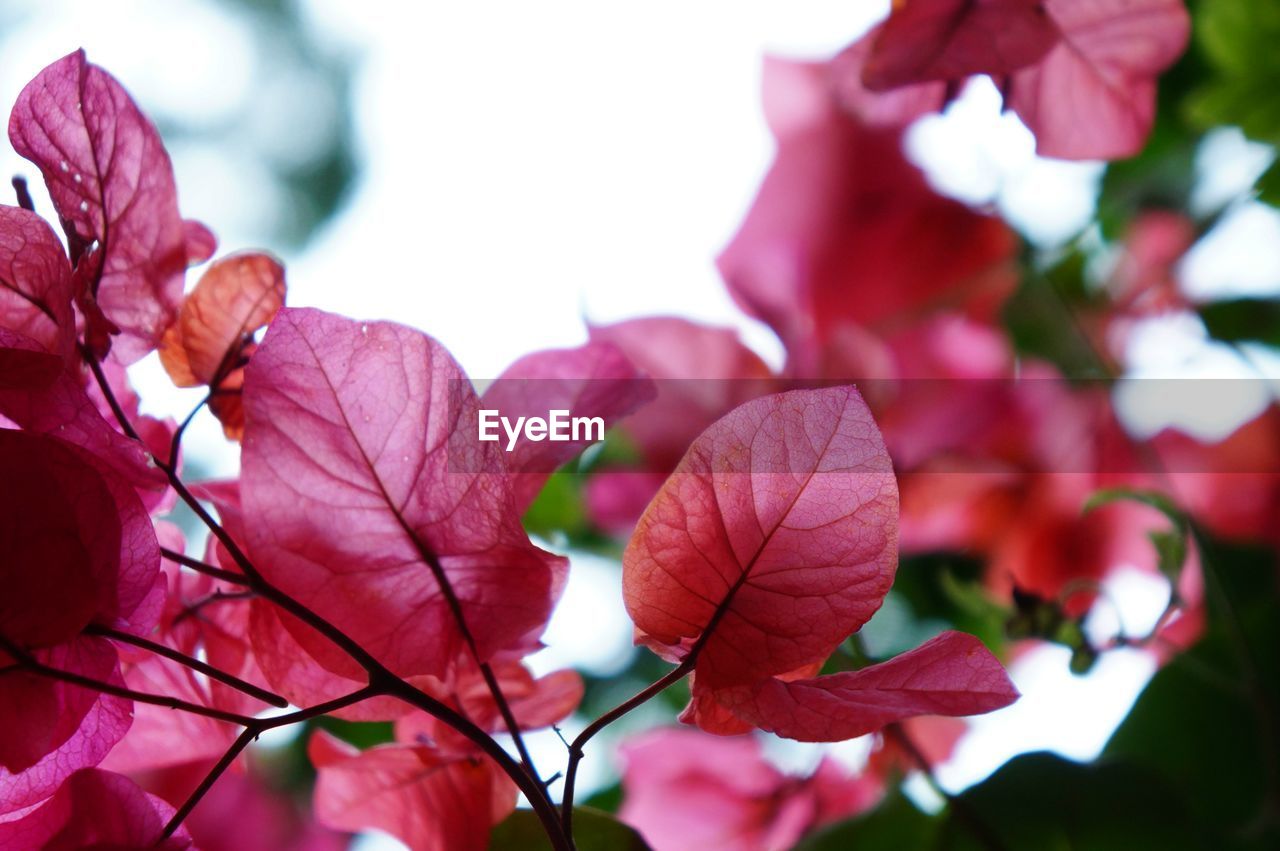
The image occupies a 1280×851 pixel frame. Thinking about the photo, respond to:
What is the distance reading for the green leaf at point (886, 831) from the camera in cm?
35

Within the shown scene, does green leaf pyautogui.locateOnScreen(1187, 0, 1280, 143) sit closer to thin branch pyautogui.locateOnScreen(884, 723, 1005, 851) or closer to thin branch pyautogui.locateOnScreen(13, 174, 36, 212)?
thin branch pyautogui.locateOnScreen(884, 723, 1005, 851)

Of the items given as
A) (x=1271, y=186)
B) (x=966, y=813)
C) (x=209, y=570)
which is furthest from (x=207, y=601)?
(x=1271, y=186)

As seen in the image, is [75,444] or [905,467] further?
[905,467]

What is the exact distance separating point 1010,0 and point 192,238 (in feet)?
0.68

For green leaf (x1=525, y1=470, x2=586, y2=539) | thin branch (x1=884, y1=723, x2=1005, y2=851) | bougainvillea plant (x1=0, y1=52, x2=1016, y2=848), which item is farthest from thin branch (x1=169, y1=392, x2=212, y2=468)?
green leaf (x1=525, y1=470, x2=586, y2=539)

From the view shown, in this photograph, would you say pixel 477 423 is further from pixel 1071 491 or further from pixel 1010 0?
pixel 1071 491

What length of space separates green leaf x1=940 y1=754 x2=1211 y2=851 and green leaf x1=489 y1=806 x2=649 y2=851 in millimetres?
111

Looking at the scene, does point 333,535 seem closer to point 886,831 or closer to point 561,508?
point 886,831

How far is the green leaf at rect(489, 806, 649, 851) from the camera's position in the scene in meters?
0.27

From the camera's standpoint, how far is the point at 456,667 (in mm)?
241

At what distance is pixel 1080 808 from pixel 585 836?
15 centimetres

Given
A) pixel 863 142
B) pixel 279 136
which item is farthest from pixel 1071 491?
pixel 279 136

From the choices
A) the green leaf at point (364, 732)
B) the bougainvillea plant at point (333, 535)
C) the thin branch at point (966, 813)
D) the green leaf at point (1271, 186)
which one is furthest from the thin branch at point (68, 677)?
the green leaf at point (364, 732)

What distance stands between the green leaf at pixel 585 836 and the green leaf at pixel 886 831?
0.36 feet
